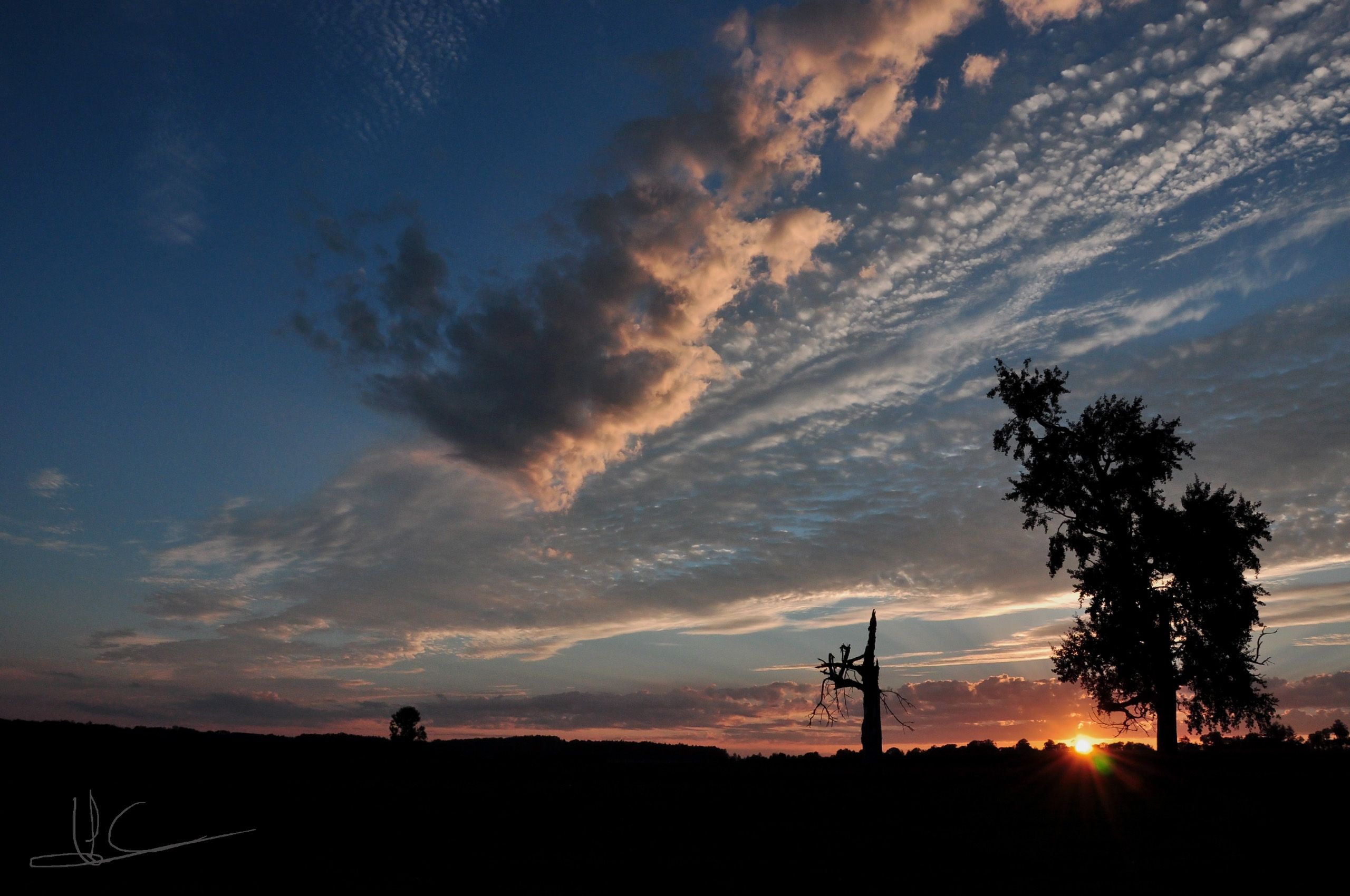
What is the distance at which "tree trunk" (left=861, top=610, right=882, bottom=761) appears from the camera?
32.2 meters

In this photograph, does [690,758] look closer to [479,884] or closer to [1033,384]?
[1033,384]

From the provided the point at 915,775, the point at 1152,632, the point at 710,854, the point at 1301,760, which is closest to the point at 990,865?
the point at 710,854

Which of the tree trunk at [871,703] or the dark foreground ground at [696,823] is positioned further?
the tree trunk at [871,703]

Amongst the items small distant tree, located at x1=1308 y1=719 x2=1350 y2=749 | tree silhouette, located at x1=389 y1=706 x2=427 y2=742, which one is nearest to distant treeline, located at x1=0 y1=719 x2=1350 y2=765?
small distant tree, located at x1=1308 y1=719 x2=1350 y2=749

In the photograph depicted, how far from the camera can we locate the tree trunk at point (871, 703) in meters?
32.2

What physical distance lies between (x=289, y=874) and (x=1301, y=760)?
100 ft

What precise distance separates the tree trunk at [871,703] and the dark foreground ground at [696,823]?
2.76 ft

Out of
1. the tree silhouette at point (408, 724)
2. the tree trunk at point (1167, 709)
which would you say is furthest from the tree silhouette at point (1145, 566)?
the tree silhouette at point (408, 724)
